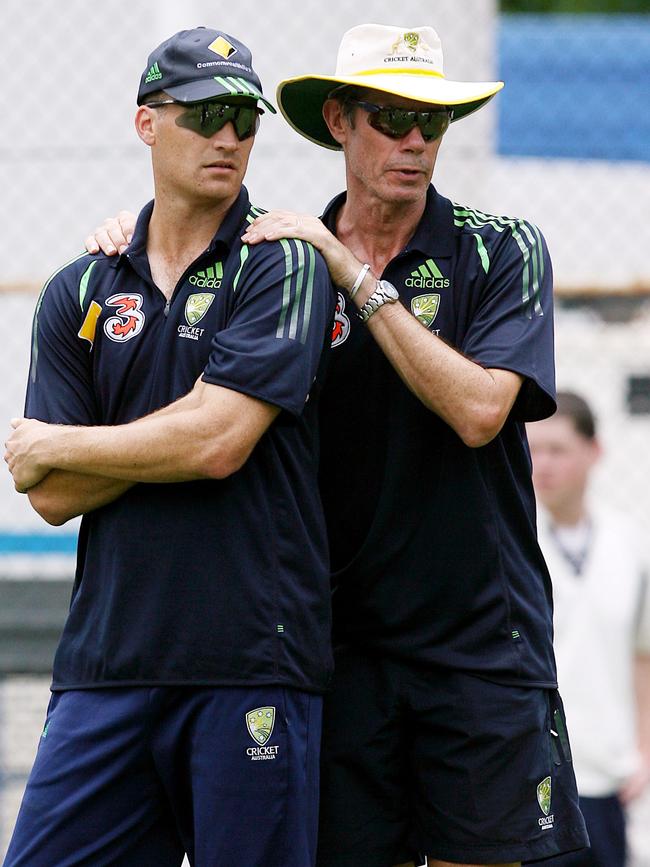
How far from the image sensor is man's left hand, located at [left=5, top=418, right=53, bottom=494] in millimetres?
3418

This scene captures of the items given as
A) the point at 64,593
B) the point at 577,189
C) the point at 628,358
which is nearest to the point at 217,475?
the point at 64,593

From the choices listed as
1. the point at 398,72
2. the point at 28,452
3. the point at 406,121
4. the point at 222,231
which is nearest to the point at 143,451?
the point at 28,452

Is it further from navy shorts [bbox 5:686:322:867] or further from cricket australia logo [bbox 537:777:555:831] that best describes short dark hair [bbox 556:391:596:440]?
navy shorts [bbox 5:686:322:867]

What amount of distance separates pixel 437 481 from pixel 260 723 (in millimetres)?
680

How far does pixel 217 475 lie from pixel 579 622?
7.51 feet

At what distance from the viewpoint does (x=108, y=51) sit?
5.73 meters

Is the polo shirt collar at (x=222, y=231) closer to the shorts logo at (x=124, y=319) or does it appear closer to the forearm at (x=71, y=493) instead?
the shorts logo at (x=124, y=319)

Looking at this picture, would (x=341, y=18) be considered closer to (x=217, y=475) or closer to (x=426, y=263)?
(x=426, y=263)

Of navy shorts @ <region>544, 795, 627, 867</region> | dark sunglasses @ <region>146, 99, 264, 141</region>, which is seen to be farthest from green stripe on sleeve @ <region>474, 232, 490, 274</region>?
navy shorts @ <region>544, 795, 627, 867</region>

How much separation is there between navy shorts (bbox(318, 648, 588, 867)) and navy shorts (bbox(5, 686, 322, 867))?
0.91ft

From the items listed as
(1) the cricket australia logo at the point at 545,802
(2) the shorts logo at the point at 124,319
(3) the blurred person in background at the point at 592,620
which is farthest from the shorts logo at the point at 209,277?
(3) the blurred person in background at the point at 592,620

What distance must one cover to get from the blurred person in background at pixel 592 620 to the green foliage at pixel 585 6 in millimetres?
11259

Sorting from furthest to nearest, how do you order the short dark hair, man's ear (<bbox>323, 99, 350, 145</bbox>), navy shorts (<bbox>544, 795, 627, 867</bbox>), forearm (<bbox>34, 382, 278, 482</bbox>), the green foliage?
the green foliage, the short dark hair, navy shorts (<bbox>544, 795, 627, 867</bbox>), man's ear (<bbox>323, 99, 350, 145</bbox>), forearm (<bbox>34, 382, 278, 482</bbox>)

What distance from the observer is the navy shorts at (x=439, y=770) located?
3.64 m
